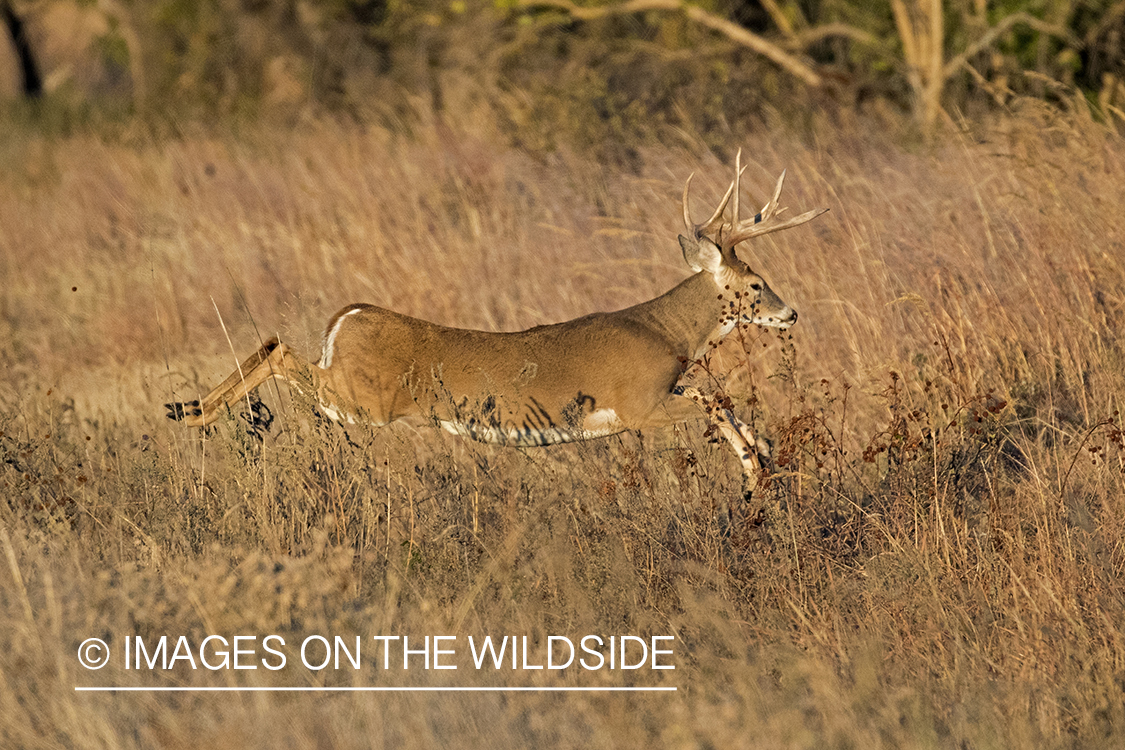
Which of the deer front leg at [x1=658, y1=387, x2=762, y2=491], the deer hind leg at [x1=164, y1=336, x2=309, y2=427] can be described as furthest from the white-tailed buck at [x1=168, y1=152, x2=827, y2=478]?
the deer front leg at [x1=658, y1=387, x2=762, y2=491]

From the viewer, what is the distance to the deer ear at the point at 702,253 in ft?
20.5

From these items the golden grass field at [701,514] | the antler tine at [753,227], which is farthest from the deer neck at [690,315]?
the golden grass field at [701,514]

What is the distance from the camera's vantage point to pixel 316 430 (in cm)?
520

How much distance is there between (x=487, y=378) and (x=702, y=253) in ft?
4.52

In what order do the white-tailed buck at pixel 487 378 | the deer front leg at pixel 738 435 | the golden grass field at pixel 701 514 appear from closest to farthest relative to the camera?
Answer: the golden grass field at pixel 701 514
the deer front leg at pixel 738 435
the white-tailed buck at pixel 487 378

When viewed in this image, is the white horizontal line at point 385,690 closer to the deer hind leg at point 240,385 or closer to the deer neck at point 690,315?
the deer hind leg at point 240,385

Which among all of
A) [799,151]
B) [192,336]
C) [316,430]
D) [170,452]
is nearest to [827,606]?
[316,430]

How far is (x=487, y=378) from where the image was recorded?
17.9 ft

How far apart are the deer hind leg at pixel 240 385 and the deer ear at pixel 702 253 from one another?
1.79 meters

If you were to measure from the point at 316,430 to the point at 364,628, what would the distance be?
3.94ft

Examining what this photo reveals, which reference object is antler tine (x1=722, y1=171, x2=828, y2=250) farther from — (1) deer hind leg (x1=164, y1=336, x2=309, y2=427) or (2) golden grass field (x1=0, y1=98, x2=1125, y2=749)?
(1) deer hind leg (x1=164, y1=336, x2=309, y2=427)

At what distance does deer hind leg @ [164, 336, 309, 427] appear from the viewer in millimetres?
5668

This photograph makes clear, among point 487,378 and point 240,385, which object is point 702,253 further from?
point 240,385

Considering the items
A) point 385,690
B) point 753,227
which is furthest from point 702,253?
point 385,690
